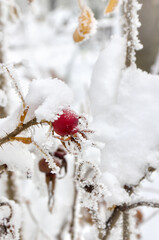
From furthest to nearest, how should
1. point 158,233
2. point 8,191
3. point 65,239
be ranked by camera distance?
point 158,233
point 65,239
point 8,191

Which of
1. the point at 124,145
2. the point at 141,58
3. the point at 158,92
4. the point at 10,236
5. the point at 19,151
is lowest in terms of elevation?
the point at 10,236

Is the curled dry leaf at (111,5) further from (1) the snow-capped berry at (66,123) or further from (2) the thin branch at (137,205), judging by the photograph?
(2) the thin branch at (137,205)

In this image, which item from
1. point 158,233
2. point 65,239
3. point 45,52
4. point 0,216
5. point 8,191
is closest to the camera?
point 0,216

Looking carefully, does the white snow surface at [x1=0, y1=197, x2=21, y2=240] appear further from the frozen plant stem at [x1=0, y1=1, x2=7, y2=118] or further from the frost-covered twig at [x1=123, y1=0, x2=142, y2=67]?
the frost-covered twig at [x1=123, y1=0, x2=142, y2=67]

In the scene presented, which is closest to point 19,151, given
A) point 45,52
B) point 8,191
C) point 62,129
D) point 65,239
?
point 62,129

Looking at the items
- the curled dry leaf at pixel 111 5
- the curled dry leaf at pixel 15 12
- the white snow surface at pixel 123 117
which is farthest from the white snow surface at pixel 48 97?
the curled dry leaf at pixel 15 12

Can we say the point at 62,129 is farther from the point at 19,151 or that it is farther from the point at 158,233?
the point at 158,233

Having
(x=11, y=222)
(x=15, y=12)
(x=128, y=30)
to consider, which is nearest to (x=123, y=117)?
(x=128, y=30)

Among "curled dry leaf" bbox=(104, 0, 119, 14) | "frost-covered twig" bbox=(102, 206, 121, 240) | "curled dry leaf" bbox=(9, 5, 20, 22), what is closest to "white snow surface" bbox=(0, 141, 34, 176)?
"frost-covered twig" bbox=(102, 206, 121, 240)
